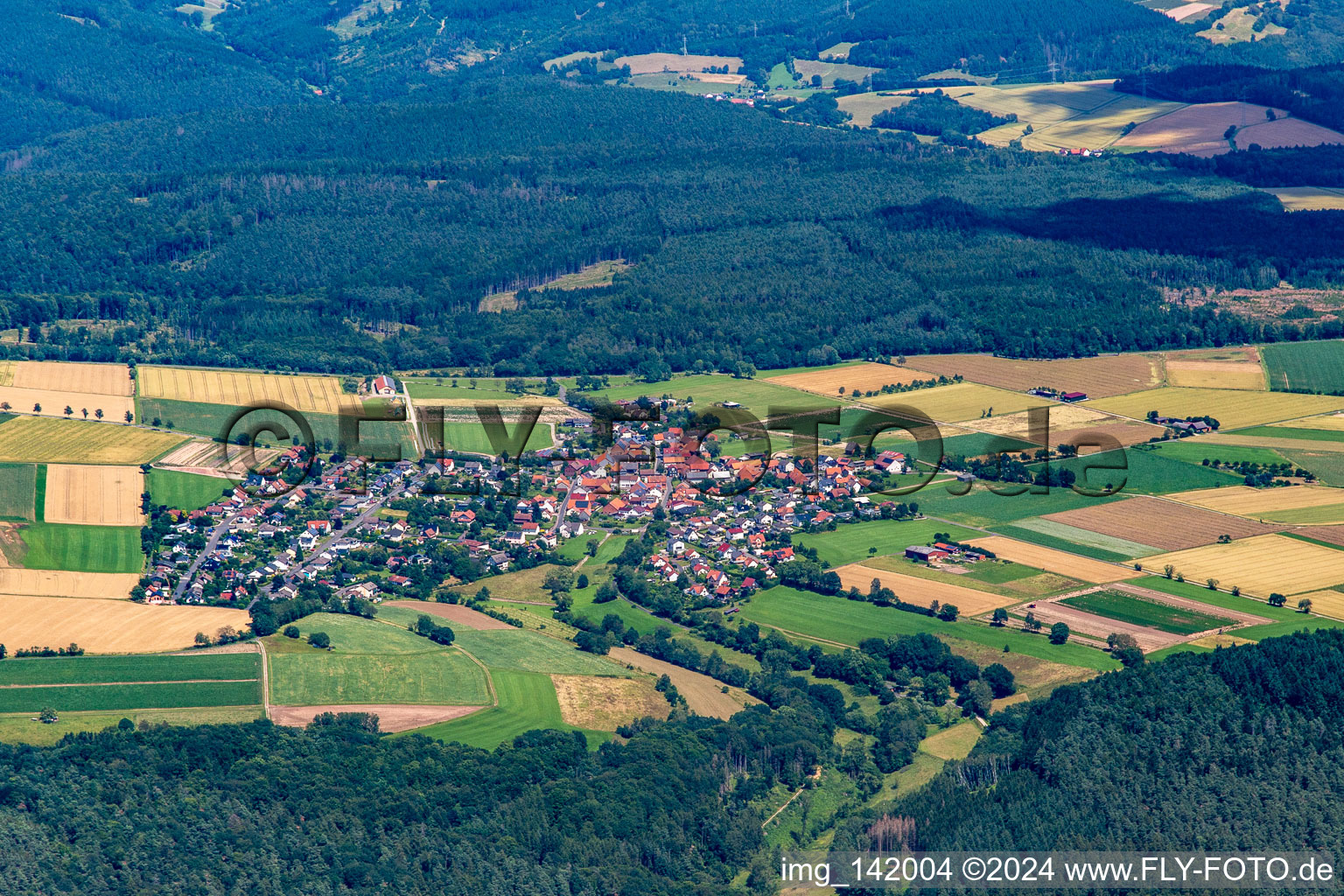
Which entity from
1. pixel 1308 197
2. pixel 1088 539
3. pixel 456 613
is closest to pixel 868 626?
pixel 1088 539

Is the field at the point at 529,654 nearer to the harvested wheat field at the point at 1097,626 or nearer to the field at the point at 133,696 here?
the field at the point at 133,696

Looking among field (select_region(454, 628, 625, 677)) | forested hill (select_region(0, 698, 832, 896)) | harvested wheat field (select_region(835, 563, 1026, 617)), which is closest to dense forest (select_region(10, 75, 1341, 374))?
harvested wheat field (select_region(835, 563, 1026, 617))

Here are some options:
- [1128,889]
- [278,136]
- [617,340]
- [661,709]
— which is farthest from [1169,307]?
[278,136]

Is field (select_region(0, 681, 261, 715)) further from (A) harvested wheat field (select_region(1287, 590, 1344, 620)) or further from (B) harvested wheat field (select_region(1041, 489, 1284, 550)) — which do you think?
(A) harvested wheat field (select_region(1287, 590, 1344, 620))

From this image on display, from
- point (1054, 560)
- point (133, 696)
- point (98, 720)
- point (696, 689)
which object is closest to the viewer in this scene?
point (98, 720)

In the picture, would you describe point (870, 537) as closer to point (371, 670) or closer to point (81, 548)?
point (371, 670)

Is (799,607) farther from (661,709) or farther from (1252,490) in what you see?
(1252,490)
